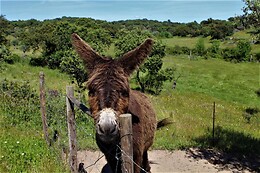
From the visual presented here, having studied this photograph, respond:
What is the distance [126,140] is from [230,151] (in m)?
8.16

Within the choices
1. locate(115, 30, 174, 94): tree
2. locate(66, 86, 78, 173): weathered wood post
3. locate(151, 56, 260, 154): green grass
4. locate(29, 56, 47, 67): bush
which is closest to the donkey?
locate(66, 86, 78, 173): weathered wood post

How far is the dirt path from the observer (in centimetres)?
845

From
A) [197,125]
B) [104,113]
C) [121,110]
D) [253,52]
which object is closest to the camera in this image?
[104,113]

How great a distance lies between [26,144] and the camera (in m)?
6.95

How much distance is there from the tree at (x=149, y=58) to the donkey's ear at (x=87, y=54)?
1426cm

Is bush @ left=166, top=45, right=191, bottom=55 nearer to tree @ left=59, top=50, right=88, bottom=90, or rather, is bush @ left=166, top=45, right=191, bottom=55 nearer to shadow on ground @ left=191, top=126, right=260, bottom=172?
tree @ left=59, top=50, right=88, bottom=90

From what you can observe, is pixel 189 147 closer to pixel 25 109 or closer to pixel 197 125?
pixel 197 125

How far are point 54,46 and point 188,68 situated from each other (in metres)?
17.8

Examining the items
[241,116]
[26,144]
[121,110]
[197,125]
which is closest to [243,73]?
[241,116]

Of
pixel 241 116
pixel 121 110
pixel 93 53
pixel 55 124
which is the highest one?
pixel 93 53

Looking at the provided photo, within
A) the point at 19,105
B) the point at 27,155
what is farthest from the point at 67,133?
the point at 27,155

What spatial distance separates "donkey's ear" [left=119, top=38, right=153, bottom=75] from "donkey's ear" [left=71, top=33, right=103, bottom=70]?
335 millimetres

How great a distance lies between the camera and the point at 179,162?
29.7 feet

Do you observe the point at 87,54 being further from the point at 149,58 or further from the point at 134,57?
the point at 149,58
